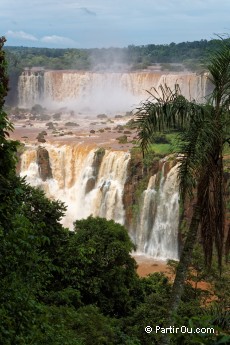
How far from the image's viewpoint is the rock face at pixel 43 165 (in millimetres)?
25641

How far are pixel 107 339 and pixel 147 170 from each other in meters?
13.9

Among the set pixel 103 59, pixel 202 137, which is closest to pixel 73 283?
pixel 202 137

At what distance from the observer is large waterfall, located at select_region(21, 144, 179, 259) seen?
20781 millimetres

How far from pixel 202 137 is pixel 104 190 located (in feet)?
59.5

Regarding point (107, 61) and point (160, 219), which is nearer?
point (160, 219)

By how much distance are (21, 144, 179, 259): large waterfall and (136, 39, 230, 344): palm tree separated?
1487 centimetres

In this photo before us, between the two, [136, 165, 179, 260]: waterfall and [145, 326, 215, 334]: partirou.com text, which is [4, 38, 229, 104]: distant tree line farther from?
[145, 326, 215, 334]: partirou.com text

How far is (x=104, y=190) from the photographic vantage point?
2316cm

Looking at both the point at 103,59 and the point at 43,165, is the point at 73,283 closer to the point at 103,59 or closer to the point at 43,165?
the point at 43,165

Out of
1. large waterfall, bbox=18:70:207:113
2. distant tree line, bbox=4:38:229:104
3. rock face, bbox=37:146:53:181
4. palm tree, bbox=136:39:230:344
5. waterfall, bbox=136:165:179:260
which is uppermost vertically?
distant tree line, bbox=4:38:229:104

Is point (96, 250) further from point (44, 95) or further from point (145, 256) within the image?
point (44, 95)

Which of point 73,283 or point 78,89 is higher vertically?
point 78,89

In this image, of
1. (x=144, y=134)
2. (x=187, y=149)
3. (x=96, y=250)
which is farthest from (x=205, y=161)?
(x=96, y=250)

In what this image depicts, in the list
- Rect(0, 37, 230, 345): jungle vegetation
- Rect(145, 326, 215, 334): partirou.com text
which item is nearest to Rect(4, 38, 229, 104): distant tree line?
Rect(0, 37, 230, 345): jungle vegetation
